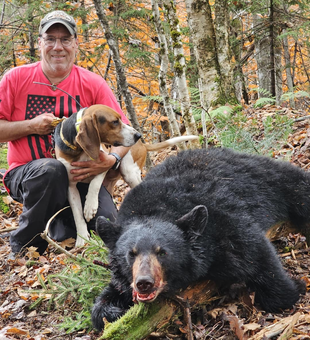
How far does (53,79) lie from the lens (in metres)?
5.38

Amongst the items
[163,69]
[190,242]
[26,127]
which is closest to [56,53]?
[26,127]

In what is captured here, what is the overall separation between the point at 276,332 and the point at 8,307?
262 centimetres

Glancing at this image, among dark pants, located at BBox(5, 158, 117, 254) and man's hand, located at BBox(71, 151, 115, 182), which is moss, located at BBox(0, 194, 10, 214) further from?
man's hand, located at BBox(71, 151, 115, 182)

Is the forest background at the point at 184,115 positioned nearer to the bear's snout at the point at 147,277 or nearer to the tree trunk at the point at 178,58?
the tree trunk at the point at 178,58

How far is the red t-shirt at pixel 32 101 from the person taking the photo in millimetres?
5234

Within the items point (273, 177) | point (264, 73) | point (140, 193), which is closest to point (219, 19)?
point (264, 73)

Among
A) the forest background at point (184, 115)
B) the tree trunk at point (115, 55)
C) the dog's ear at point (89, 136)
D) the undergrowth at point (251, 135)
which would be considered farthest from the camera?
the tree trunk at point (115, 55)

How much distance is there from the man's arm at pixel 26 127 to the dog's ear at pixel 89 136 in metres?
0.74

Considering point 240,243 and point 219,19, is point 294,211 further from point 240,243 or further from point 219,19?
point 219,19

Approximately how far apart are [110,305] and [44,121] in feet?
9.28

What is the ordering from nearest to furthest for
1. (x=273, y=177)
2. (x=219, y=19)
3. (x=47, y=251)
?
(x=273, y=177)
(x=47, y=251)
(x=219, y=19)

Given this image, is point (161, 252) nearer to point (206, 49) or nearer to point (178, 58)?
point (178, 58)

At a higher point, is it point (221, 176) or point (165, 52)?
point (165, 52)

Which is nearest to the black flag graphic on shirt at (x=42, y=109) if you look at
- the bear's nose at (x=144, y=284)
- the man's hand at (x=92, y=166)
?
the man's hand at (x=92, y=166)
